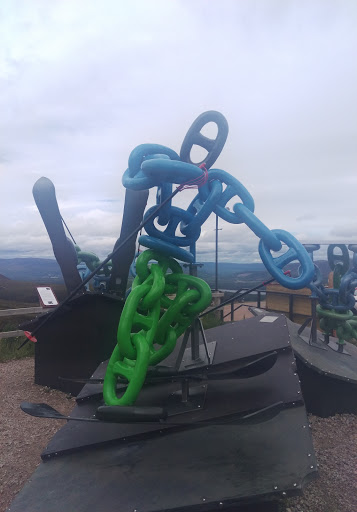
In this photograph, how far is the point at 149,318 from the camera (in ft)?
9.39

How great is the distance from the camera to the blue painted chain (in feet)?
9.23

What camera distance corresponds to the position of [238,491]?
7.25 feet

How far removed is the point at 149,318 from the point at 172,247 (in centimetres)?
→ 59

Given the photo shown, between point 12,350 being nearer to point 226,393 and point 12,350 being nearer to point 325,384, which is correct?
point 226,393

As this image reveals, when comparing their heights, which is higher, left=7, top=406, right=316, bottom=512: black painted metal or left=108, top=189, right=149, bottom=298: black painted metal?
left=108, top=189, right=149, bottom=298: black painted metal

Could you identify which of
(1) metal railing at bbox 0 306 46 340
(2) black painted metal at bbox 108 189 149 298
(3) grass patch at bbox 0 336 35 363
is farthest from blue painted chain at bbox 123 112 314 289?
(3) grass patch at bbox 0 336 35 363

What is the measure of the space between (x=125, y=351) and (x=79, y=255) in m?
4.50

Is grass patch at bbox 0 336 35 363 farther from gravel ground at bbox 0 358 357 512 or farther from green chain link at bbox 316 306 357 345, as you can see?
green chain link at bbox 316 306 357 345

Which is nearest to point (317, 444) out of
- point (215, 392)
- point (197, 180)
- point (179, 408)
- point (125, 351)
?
point (215, 392)

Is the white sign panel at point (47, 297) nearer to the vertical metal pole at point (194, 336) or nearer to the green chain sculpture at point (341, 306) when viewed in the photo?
the vertical metal pole at point (194, 336)

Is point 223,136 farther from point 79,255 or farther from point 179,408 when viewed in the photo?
point 79,255

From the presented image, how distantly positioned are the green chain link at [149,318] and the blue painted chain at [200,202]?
18 cm

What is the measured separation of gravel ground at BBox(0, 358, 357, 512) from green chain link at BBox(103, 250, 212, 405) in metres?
1.32

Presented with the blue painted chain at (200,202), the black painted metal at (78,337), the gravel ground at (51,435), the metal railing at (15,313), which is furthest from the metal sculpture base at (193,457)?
the metal railing at (15,313)
